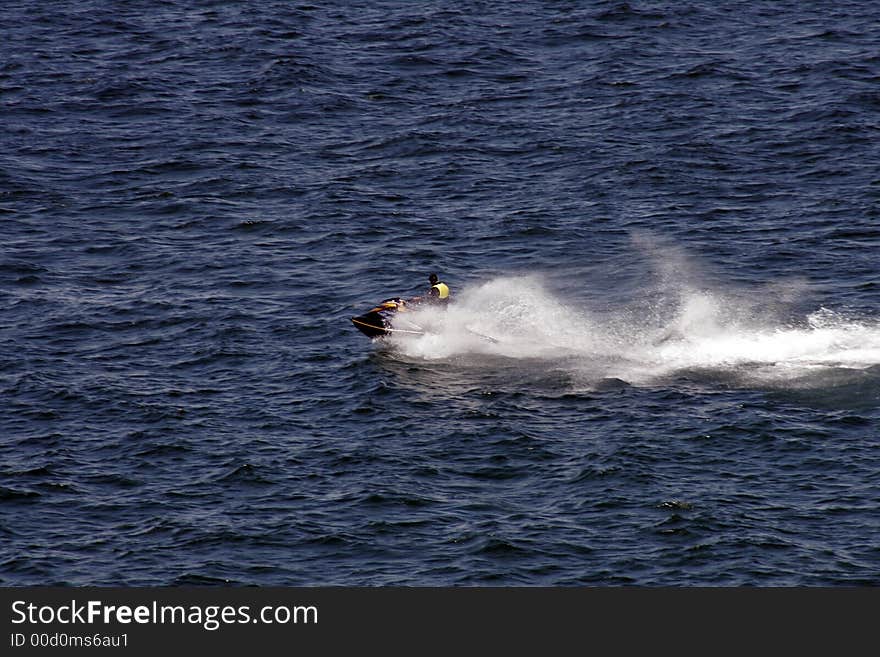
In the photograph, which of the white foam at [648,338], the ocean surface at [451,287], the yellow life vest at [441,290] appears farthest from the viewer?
the yellow life vest at [441,290]

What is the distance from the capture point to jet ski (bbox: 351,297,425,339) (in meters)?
55.0

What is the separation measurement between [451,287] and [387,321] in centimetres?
682

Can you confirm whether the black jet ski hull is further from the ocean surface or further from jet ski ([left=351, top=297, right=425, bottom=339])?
the ocean surface

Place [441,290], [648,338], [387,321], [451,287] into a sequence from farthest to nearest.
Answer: [451,287] → [441,290] → [648,338] → [387,321]

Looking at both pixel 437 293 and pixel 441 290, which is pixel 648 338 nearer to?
pixel 441 290

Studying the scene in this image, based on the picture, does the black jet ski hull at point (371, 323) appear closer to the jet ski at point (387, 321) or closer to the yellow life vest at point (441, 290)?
the jet ski at point (387, 321)

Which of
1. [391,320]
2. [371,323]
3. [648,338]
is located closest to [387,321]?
[391,320]

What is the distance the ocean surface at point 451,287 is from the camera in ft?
140

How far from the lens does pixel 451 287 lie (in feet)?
201

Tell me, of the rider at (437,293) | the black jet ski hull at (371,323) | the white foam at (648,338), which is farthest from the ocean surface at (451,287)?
the black jet ski hull at (371,323)

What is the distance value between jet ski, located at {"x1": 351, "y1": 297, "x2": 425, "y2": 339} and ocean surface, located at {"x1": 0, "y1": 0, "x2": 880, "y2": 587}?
34.7 inches

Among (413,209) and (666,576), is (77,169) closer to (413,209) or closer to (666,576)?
(413,209)

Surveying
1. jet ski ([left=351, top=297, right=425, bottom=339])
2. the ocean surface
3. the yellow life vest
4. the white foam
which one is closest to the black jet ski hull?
jet ski ([left=351, top=297, right=425, bottom=339])

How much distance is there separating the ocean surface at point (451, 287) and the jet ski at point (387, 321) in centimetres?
88
